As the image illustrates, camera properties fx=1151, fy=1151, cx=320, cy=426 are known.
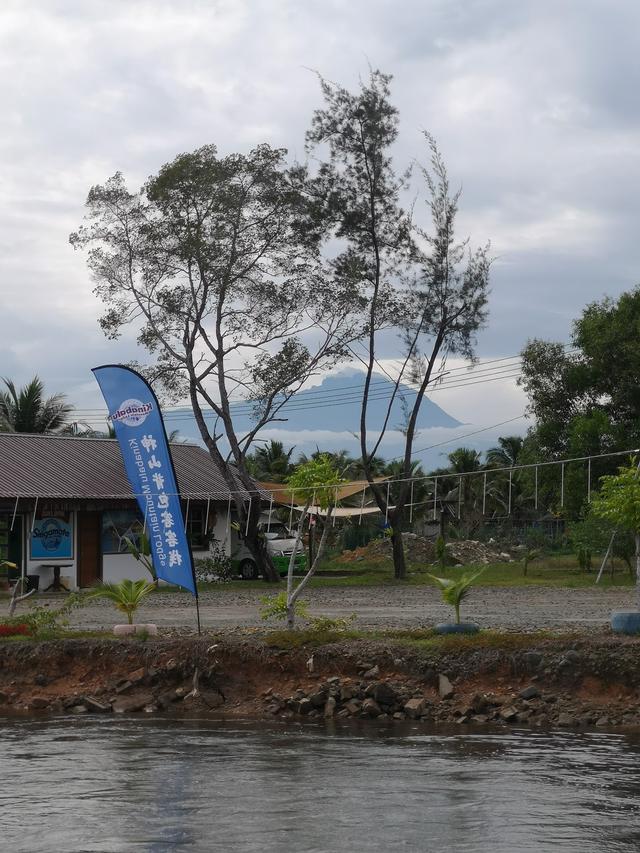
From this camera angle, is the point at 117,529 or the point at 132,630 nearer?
the point at 132,630

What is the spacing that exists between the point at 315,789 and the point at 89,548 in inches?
929

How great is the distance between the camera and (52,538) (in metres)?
32.8

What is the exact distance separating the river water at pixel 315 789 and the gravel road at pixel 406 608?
538 centimetres

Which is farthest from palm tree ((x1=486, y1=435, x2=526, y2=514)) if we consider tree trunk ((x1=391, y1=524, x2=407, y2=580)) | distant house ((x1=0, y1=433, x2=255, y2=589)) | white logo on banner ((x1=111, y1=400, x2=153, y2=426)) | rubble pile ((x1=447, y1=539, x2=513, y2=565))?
white logo on banner ((x1=111, y1=400, x2=153, y2=426))

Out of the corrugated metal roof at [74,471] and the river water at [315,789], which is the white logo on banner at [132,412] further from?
the corrugated metal roof at [74,471]

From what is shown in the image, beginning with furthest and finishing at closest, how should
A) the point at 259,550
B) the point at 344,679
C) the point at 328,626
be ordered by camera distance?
the point at 259,550 < the point at 328,626 < the point at 344,679

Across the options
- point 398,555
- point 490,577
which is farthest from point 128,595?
point 490,577

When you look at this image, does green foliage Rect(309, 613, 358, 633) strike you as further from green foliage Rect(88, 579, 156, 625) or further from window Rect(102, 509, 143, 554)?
window Rect(102, 509, 143, 554)

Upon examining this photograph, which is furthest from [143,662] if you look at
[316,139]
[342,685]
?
[316,139]

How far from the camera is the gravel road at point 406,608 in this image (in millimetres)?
20281

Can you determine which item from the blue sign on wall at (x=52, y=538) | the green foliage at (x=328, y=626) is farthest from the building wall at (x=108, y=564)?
the green foliage at (x=328, y=626)

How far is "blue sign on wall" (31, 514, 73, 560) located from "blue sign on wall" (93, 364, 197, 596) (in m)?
13.4

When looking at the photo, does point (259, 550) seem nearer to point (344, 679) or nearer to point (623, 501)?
point (344, 679)

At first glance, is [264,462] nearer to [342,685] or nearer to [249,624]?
[249,624]
